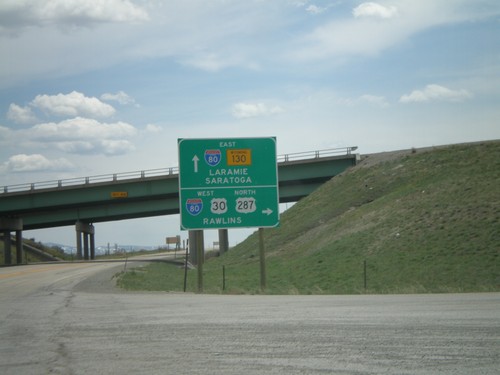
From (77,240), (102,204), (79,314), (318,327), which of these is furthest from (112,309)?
(77,240)

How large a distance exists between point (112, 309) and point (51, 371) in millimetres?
7306

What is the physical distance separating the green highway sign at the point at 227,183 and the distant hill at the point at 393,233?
3229 millimetres

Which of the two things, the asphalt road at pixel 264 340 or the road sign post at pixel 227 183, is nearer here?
the asphalt road at pixel 264 340

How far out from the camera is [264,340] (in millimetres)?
10000

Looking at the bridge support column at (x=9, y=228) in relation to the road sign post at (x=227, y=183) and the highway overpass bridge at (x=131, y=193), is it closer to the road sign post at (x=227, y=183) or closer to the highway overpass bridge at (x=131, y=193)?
the highway overpass bridge at (x=131, y=193)

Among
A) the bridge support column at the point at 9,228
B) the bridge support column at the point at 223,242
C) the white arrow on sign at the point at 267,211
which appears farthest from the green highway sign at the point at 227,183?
the bridge support column at the point at 9,228

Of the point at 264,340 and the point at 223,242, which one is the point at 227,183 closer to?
the point at 264,340

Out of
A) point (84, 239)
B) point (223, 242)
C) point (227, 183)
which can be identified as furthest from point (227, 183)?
point (84, 239)

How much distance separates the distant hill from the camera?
3183cm

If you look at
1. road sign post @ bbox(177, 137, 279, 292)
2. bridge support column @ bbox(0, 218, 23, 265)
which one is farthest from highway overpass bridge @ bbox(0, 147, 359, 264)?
road sign post @ bbox(177, 137, 279, 292)

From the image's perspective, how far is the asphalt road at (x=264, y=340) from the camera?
8.34 metres

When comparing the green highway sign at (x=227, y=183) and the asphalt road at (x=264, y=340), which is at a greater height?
the green highway sign at (x=227, y=183)

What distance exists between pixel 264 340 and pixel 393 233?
31.4 meters

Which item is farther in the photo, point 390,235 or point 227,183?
point 390,235
